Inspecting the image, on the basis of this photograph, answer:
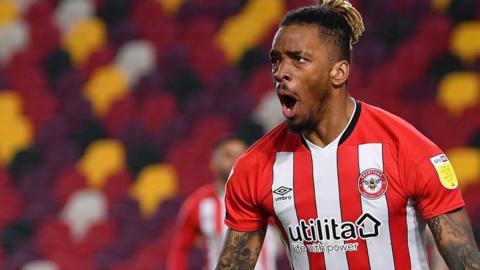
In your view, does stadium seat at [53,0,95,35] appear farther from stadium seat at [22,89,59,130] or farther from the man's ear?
the man's ear

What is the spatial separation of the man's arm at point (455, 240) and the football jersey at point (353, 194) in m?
0.02

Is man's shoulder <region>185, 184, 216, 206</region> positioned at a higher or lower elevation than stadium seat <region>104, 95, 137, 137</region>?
lower

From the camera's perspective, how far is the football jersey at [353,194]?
2289 mm

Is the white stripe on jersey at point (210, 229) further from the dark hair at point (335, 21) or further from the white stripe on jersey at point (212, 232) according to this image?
the dark hair at point (335, 21)

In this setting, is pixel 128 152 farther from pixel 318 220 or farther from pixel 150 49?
pixel 318 220

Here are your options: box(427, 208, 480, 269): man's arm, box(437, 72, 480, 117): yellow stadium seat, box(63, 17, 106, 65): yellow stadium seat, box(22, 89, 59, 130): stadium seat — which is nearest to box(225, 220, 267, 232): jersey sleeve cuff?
box(427, 208, 480, 269): man's arm

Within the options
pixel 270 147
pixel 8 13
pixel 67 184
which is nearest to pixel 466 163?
pixel 67 184

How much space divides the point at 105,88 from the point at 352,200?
443cm

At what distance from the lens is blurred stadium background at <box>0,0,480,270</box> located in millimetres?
6148

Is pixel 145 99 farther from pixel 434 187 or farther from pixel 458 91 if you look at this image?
pixel 434 187

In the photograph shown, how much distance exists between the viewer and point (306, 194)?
7.98 feet

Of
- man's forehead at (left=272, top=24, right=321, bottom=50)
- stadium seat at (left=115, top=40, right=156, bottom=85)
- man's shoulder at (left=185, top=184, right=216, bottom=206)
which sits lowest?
man's forehead at (left=272, top=24, right=321, bottom=50)

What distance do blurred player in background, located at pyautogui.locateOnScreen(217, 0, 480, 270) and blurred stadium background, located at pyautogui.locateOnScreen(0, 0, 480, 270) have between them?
3.55 metres

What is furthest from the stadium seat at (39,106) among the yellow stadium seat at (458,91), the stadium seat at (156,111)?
the yellow stadium seat at (458,91)
